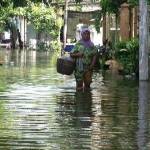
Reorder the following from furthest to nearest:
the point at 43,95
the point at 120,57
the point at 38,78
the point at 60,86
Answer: the point at 120,57, the point at 38,78, the point at 60,86, the point at 43,95

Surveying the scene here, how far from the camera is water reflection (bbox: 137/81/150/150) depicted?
970cm

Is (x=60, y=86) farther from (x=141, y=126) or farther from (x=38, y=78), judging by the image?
(x=141, y=126)

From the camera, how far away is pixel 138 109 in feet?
46.2

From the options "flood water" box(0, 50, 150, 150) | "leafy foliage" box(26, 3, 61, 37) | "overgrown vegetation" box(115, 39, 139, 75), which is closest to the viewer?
"flood water" box(0, 50, 150, 150)

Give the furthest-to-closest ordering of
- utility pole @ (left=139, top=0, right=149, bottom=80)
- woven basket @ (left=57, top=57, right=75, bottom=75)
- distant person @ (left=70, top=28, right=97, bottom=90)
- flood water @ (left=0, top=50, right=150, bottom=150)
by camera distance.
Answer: utility pole @ (left=139, top=0, right=149, bottom=80) < woven basket @ (left=57, top=57, right=75, bottom=75) < distant person @ (left=70, top=28, right=97, bottom=90) < flood water @ (left=0, top=50, right=150, bottom=150)

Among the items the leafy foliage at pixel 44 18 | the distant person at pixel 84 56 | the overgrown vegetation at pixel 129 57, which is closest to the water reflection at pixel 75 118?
the distant person at pixel 84 56

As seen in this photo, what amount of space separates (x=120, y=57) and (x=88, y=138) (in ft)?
54.7

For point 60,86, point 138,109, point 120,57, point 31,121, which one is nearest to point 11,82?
point 60,86

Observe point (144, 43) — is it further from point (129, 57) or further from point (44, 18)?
point (44, 18)

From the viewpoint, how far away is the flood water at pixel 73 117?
31.7 feet

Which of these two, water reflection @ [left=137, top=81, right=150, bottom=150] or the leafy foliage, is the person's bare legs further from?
the leafy foliage

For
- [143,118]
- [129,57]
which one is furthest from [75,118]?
[129,57]

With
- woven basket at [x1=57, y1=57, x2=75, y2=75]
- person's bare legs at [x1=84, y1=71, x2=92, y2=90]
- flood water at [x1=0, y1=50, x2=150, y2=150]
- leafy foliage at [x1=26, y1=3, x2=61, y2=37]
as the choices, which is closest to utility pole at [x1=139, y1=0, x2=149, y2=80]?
flood water at [x1=0, y1=50, x2=150, y2=150]

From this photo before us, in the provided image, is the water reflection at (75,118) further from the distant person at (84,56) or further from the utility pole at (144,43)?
the utility pole at (144,43)
